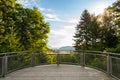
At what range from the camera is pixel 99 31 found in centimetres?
4562

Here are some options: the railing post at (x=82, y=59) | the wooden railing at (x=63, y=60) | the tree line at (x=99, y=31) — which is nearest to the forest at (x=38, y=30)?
the tree line at (x=99, y=31)

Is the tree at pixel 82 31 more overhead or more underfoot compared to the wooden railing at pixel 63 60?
more overhead

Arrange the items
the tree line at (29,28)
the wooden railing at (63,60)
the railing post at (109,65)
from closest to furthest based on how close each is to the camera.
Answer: the wooden railing at (63,60), the railing post at (109,65), the tree line at (29,28)

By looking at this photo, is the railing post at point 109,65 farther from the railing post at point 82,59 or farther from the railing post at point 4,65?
the railing post at point 4,65

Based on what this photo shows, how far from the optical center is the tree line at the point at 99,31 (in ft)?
123

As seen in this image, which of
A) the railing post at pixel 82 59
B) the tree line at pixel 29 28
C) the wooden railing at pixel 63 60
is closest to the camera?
the wooden railing at pixel 63 60

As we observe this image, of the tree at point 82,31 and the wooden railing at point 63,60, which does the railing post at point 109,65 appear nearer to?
the wooden railing at point 63,60

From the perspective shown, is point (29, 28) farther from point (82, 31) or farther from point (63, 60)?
point (82, 31)

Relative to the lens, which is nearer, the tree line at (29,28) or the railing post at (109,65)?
the railing post at (109,65)

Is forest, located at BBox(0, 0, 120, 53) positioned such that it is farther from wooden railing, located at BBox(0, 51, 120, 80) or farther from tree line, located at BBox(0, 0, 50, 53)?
wooden railing, located at BBox(0, 51, 120, 80)

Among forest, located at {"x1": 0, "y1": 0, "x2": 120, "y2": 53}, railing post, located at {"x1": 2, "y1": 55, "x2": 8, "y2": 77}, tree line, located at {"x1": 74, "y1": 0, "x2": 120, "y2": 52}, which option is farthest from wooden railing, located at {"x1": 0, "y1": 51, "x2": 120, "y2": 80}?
tree line, located at {"x1": 74, "y1": 0, "x2": 120, "y2": 52}

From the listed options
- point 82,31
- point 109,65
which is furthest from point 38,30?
point 109,65

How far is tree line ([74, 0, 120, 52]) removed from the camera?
123ft

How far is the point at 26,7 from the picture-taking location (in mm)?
35656
